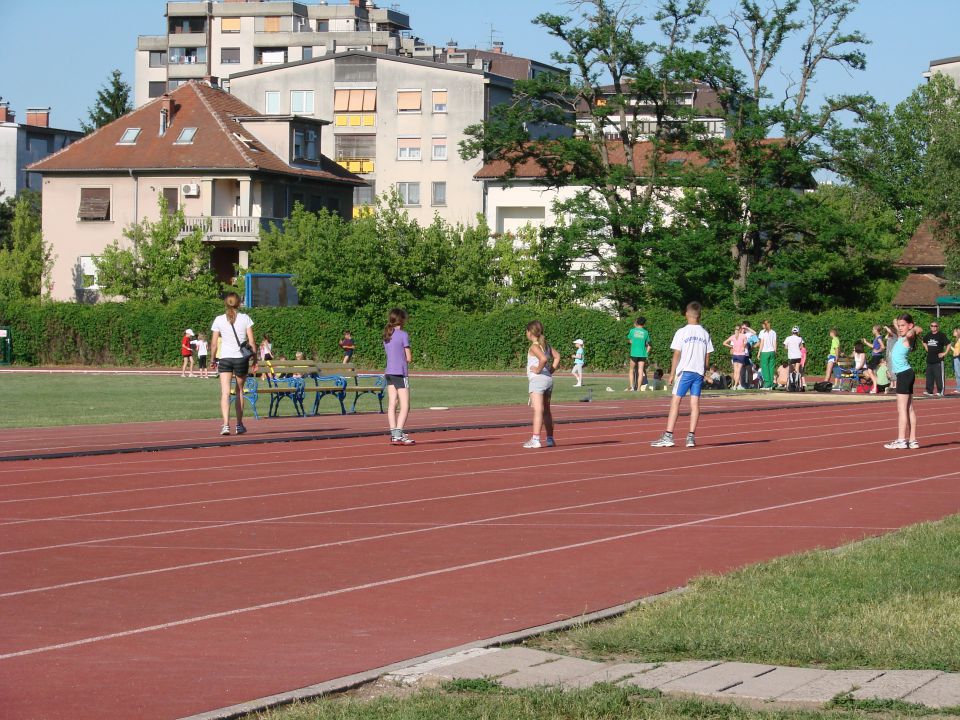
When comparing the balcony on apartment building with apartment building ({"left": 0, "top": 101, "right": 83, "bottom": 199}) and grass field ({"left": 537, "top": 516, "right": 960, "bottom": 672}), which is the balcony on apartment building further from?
grass field ({"left": 537, "top": 516, "right": 960, "bottom": 672})

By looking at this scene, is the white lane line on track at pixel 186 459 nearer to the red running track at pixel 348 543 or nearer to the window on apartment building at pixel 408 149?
the red running track at pixel 348 543

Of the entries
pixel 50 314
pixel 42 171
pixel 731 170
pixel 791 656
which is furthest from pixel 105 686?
pixel 42 171

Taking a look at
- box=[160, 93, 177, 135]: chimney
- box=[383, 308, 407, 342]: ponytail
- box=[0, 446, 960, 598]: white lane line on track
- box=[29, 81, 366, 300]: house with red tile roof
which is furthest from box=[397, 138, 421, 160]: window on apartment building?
box=[0, 446, 960, 598]: white lane line on track

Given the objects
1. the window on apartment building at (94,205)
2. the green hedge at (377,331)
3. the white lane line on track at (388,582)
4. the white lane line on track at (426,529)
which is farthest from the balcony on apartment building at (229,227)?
the white lane line on track at (388,582)

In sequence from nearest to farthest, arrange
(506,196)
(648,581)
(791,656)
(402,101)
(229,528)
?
(791,656) < (648,581) < (229,528) < (506,196) < (402,101)

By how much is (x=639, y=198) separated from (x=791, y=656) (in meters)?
49.8

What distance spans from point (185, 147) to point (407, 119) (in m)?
17.6

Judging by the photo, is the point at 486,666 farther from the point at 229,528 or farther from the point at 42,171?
the point at 42,171

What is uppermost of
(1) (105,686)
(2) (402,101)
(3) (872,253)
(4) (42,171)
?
(2) (402,101)

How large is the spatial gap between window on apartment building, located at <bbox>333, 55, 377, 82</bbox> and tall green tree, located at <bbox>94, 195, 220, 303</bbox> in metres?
24.2

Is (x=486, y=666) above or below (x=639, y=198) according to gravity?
below

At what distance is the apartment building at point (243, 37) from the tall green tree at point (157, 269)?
53555 millimetres

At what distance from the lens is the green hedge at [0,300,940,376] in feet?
169

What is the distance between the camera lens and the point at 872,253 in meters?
55.3
